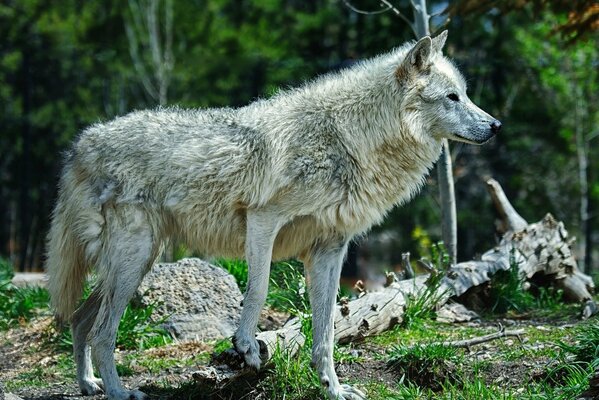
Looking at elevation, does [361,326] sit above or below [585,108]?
below

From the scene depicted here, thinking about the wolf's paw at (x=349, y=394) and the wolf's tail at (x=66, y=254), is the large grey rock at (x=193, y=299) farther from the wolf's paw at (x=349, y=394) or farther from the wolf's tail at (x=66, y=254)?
the wolf's paw at (x=349, y=394)

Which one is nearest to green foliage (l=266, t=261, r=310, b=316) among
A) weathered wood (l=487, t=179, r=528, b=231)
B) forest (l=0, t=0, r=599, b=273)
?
weathered wood (l=487, t=179, r=528, b=231)

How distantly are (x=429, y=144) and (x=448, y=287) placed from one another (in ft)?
6.87

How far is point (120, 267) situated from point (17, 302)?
9.96 ft

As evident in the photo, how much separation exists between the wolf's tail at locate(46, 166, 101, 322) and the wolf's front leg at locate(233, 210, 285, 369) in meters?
1.29

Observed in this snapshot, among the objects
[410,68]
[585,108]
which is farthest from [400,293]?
[585,108]

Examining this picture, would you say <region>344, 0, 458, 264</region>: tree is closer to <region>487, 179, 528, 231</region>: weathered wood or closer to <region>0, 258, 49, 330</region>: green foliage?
<region>487, 179, 528, 231</region>: weathered wood

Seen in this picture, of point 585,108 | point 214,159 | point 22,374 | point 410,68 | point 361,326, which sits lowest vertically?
point 22,374

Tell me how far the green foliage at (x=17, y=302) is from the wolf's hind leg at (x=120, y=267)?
273 centimetres

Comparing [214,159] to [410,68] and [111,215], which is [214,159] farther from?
[410,68]

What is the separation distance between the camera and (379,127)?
18.7ft

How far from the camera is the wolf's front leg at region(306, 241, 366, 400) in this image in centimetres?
532

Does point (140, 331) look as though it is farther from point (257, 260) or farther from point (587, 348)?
point (587, 348)

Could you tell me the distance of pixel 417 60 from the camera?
573 cm
